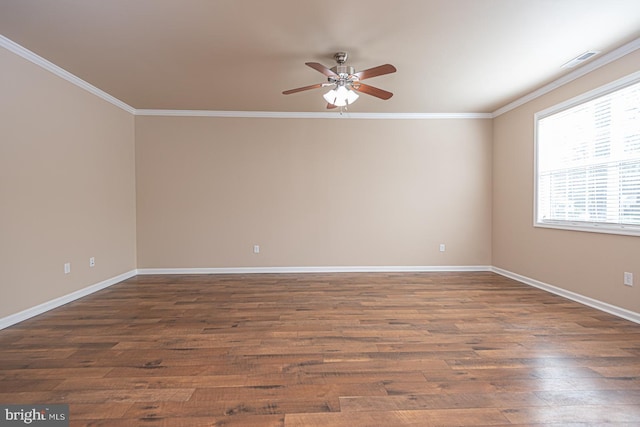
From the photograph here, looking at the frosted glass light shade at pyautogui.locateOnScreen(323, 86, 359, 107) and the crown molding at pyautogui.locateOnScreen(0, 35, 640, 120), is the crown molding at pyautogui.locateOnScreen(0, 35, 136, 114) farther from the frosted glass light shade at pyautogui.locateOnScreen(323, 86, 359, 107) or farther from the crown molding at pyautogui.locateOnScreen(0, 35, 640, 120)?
the frosted glass light shade at pyautogui.locateOnScreen(323, 86, 359, 107)

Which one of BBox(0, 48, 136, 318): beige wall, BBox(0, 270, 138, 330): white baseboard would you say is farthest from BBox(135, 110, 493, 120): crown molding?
BBox(0, 270, 138, 330): white baseboard

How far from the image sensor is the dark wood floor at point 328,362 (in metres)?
1.58

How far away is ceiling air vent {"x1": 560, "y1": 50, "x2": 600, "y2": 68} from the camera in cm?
296

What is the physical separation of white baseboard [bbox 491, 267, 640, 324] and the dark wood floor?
0.13 metres

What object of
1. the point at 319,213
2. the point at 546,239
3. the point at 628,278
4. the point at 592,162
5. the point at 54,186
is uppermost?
the point at 592,162

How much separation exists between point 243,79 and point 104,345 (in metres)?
2.98

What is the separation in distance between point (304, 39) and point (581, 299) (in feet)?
13.2

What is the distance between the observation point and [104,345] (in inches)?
92.4

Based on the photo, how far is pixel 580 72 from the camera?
3340mm

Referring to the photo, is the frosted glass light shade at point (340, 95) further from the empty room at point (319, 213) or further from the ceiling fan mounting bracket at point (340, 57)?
the ceiling fan mounting bracket at point (340, 57)

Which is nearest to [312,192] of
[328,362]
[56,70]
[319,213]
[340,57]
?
[319,213]

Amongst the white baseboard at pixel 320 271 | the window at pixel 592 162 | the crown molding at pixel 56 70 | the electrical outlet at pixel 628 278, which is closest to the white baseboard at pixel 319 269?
the white baseboard at pixel 320 271

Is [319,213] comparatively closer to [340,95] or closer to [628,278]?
[340,95]

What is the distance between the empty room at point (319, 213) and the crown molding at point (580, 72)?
0.03m
